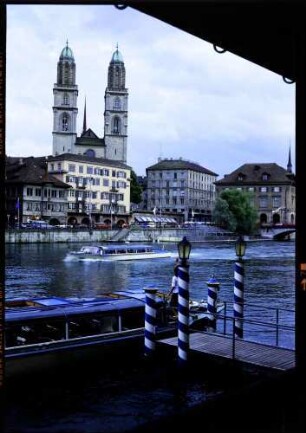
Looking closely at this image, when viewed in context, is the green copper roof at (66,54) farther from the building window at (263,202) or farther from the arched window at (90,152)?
the building window at (263,202)

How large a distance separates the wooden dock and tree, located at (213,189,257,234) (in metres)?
73.1

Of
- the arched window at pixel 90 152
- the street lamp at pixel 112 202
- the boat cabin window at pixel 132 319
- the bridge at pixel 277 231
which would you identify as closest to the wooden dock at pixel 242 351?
the boat cabin window at pixel 132 319

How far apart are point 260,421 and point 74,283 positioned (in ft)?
87.4

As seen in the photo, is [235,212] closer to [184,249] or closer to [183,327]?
[183,327]

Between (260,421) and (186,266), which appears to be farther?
(186,266)

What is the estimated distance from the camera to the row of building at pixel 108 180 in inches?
2913

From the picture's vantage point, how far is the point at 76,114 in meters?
105

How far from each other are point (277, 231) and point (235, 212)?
7.38m

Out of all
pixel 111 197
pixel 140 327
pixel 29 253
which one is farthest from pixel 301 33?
pixel 111 197

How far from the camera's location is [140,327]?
1122 centimetres

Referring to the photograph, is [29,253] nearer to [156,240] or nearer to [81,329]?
[156,240]

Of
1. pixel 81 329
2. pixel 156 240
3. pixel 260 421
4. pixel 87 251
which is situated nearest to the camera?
pixel 260 421

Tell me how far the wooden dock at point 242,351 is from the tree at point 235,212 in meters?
73.1

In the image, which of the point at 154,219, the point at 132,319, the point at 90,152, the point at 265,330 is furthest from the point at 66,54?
the point at 132,319
